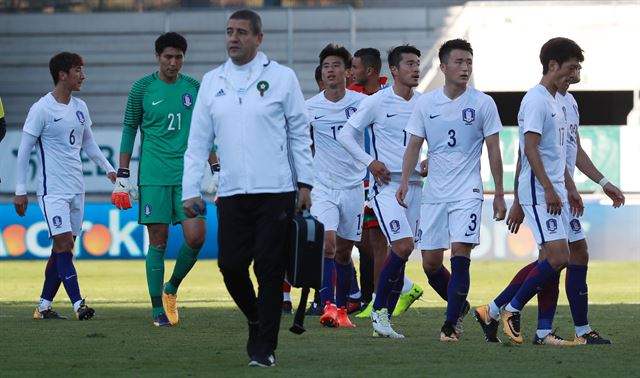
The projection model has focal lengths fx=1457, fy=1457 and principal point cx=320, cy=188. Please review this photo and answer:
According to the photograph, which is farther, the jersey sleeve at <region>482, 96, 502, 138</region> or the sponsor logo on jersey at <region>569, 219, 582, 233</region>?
the jersey sleeve at <region>482, 96, 502, 138</region>

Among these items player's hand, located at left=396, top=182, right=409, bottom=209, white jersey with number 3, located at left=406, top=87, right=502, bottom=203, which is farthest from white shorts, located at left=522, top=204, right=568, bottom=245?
player's hand, located at left=396, top=182, right=409, bottom=209

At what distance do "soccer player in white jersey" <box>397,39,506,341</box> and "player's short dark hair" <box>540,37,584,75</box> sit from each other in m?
0.52

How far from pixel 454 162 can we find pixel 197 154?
229 cm

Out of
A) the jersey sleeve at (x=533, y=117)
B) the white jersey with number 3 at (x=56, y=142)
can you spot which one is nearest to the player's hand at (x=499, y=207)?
the jersey sleeve at (x=533, y=117)

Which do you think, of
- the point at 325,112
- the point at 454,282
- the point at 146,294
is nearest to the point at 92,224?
the point at 146,294

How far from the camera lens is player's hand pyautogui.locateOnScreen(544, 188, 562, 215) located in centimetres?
942

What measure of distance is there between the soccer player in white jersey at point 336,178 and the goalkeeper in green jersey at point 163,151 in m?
1.14

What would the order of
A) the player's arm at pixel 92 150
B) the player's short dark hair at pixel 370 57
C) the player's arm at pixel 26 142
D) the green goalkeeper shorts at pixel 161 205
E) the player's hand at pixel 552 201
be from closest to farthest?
the player's hand at pixel 552 201 < the green goalkeeper shorts at pixel 161 205 < the player's arm at pixel 26 142 < the player's short dark hair at pixel 370 57 < the player's arm at pixel 92 150

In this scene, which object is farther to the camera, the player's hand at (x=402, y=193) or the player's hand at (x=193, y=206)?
the player's hand at (x=402, y=193)

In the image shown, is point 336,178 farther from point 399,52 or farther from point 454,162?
point 454,162

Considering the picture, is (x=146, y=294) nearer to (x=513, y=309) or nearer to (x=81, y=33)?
(x=513, y=309)

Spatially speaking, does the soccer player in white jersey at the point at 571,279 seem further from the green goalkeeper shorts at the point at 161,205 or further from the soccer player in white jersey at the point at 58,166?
the soccer player in white jersey at the point at 58,166

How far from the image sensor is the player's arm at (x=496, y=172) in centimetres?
955

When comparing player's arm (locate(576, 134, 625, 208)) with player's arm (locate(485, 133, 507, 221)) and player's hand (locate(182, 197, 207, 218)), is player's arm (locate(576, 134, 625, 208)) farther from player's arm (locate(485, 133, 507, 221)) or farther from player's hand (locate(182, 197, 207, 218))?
player's hand (locate(182, 197, 207, 218))
